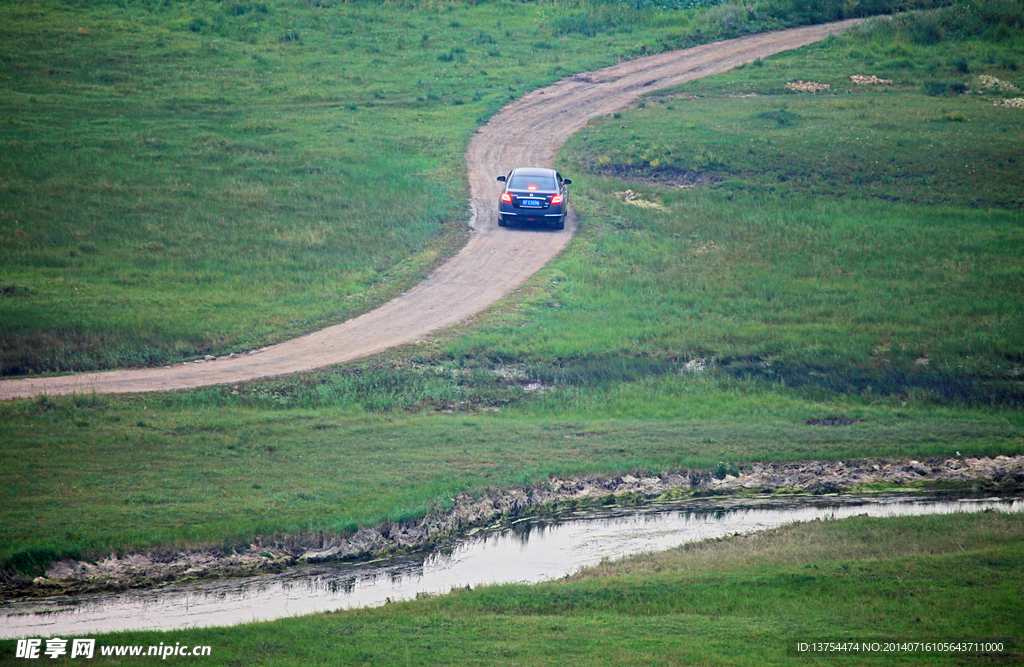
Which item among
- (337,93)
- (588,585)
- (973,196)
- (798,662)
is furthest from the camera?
(337,93)

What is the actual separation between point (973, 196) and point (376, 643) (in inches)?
1347

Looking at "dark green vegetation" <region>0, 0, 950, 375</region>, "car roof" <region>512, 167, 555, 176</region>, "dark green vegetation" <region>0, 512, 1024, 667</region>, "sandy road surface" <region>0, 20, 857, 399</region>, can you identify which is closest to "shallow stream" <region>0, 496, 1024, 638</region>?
"dark green vegetation" <region>0, 512, 1024, 667</region>

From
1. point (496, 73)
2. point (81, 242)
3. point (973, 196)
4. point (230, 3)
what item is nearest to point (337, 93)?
point (496, 73)

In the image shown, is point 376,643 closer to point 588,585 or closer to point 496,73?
point 588,585

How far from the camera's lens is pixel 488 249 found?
34.0m

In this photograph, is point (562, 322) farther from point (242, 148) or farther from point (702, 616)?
point (242, 148)

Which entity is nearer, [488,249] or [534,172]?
[488,249]

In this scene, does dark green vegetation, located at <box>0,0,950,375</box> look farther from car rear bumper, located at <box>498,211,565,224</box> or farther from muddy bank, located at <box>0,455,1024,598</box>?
muddy bank, located at <box>0,455,1024,598</box>

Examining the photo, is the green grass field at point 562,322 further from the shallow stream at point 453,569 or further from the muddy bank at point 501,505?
the shallow stream at point 453,569

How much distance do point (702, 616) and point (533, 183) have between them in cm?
2306

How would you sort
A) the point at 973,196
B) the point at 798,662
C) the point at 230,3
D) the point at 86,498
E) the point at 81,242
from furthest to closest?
1. the point at 230,3
2. the point at 973,196
3. the point at 81,242
4. the point at 86,498
5. the point at 798,662

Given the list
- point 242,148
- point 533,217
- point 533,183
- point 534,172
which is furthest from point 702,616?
point 242,148

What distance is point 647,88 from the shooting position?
4941 centimetres

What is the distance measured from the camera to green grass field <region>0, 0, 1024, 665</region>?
15.5 m
